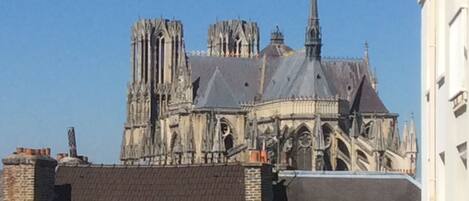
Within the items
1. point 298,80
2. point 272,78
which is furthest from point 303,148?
point 272,78

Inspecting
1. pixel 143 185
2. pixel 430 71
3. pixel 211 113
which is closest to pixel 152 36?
pixel 211 113

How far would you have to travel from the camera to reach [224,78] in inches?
4370

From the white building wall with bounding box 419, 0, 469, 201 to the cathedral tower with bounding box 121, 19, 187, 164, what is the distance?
368 feet

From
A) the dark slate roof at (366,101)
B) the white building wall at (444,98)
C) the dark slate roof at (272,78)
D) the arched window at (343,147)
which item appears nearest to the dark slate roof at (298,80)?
the dark slate roof at (272,78)

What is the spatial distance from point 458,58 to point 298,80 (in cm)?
9725

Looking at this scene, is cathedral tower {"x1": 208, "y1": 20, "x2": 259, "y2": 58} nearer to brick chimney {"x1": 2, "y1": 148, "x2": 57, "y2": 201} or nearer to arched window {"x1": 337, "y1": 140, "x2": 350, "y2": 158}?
arched window {"x1": 337, "y1": 140, "x2": 350, "y2": 158}

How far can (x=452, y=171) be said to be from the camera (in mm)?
8102

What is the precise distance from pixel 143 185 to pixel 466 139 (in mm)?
18041

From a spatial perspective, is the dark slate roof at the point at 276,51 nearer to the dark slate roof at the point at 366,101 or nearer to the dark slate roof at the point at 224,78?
the dark slate roof at the point at 224,78

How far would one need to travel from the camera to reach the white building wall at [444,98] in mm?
7574

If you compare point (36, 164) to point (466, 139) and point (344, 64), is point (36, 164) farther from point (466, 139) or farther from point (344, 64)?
point (344, 64)

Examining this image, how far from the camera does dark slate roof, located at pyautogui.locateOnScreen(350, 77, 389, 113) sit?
10931 cm

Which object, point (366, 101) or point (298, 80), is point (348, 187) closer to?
point (298, 80)

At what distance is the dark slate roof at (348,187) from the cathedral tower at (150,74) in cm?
Answer: 9287
